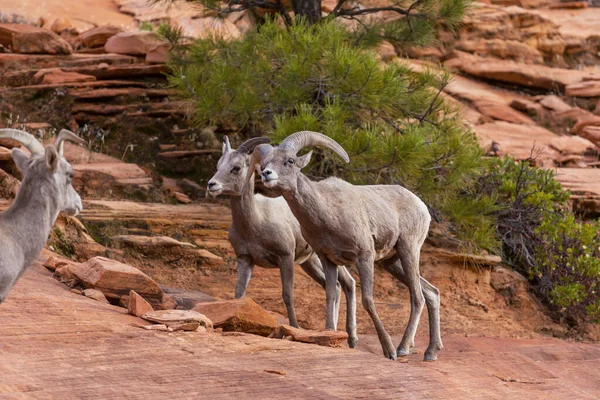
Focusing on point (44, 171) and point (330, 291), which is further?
point (330, 291)

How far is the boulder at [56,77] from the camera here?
55.2 feet

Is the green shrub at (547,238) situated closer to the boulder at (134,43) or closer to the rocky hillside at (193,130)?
the rocky hillside at (193,130)

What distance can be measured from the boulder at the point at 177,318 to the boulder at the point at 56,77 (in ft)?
31.5

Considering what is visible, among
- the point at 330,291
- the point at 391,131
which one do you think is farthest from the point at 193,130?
the point at 330,291

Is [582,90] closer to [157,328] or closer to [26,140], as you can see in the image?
[157,328]

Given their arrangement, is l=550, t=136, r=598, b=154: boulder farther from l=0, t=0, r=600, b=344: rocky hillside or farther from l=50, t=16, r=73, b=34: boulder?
l=50, t=16, r=73, b=34: boulder

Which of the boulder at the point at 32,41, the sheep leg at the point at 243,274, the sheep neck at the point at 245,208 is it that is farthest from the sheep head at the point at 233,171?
the boulder at the point at 32,41

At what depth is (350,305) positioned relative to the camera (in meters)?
9.86

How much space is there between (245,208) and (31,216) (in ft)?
12.9

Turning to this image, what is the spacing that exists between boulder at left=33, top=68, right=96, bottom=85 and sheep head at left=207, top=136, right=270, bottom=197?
790cm

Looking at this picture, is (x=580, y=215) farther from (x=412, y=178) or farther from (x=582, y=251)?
(x=412, y=178)

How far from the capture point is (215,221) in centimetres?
1344

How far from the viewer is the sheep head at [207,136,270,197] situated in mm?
9570

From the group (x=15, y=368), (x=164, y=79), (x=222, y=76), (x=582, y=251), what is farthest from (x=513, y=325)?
(x=15, y=368)
